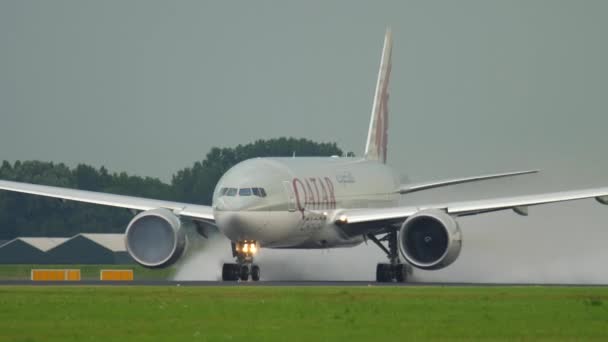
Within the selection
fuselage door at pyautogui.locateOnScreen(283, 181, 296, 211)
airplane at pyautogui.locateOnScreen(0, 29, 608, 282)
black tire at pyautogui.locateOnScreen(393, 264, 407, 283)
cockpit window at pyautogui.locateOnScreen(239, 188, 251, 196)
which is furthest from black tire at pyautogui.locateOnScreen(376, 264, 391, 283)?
cockpit window at pyautogui.locateOnScreen(239, 188, 251, 196)

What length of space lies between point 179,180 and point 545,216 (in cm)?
4193

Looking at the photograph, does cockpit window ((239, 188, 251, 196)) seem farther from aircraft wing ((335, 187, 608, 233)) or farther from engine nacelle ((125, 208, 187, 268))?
aircraft wing ((335, 187, 608, 233))

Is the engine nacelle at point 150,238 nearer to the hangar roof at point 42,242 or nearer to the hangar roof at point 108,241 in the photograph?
the hangar roof at point 108,241

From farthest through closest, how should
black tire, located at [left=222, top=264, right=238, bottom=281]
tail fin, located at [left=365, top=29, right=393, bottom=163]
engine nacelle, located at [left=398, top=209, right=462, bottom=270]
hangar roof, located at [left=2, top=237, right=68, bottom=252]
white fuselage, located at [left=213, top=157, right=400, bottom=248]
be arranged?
hangar roof, located at [left=2, top=237, right=68, bottom=252] → tail fin, located at [left=365, top=29, right=393, bottom=163] → white fuselage, located at [left=213, top=157, right=400, bottom=248] → black tire, located at [left=222, top=264, right=238, bottom=281] → engine nacelle, located at [left=398, top=209, right=462, bottom=270]

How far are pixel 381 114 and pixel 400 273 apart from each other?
48.4 ft

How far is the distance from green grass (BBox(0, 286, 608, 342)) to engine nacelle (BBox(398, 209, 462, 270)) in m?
7.57

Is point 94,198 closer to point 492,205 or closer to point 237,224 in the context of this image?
point 237,224

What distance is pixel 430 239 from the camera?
5338 cm

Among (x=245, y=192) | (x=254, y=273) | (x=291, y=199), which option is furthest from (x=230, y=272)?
(x=291, y=199)

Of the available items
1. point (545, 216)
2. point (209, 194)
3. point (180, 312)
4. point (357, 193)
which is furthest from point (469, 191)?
point (180, 312)

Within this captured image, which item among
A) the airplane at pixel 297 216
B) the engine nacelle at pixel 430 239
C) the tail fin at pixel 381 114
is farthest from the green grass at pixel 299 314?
the tail fin at pixel 381 114

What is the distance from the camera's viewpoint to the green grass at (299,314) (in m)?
28.4

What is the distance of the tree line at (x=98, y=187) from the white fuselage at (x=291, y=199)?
37.2 meters

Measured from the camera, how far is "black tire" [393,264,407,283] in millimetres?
55719
